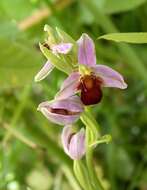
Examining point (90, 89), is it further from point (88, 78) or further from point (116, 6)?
point (116, 6)

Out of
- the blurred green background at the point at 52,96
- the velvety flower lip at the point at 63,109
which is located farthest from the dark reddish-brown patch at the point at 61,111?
the blurred green background at the point at 52,96

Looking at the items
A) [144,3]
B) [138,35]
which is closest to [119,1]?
[144,3]

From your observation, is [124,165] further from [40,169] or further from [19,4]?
[19,4]

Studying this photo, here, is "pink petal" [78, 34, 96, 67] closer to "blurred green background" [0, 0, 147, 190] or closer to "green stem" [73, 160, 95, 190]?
"green stem" [73, 160, 95, 190]

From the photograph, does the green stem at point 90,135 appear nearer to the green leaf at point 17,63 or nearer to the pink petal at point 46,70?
the pink petal at point 46,70

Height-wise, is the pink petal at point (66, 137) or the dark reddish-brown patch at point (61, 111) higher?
the dark reddish-brown patch at point (61, 111)

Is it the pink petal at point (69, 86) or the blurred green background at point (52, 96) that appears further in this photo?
the blurred green background at point (52, 96)

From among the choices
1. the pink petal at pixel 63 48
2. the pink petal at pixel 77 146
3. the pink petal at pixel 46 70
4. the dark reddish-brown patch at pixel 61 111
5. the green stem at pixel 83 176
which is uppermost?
the pink petal at pixel 63 48

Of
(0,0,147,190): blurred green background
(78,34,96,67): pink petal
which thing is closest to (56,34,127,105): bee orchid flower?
(78,34,96,67): pink petal

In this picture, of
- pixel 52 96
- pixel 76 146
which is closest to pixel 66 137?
pixel 76 146
